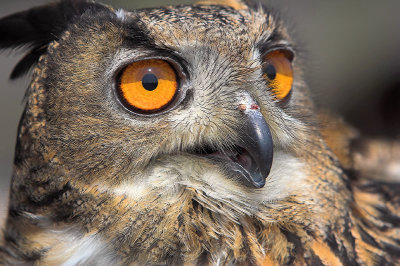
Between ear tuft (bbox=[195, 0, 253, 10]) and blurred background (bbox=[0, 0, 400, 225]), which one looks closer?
ear tuft (bbox=[195, 0, 253, 10])

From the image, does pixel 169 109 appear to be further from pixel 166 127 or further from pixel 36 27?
pixel 36 27

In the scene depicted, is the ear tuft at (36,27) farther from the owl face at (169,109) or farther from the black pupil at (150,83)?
the black pupil at (150,83)

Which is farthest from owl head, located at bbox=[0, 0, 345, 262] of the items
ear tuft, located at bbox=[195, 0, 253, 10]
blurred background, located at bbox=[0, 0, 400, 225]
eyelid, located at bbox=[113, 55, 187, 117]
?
blurred background, located at bbox=[0, 0, 400, 225]

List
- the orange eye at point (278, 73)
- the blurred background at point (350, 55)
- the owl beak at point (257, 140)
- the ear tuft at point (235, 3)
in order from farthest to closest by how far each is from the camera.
Result: 1. the blurred background at point (350, 55)
2. the ear tuft at point (235, 3)
3. the orange eye at point (278, 73)
4. the owl beak at point (257, 140)

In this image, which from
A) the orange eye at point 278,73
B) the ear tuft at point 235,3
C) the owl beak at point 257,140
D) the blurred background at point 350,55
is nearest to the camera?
the owl beak at point 257,140

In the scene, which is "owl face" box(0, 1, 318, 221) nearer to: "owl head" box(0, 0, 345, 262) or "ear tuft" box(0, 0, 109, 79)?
"owl head" box(0, 0, 345, 262)

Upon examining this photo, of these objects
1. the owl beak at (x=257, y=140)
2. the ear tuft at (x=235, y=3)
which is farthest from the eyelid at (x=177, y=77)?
the ear tuft at (x=235, y=3)

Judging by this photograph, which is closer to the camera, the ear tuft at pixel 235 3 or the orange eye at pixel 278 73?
the orange eye at pixel 278 73
